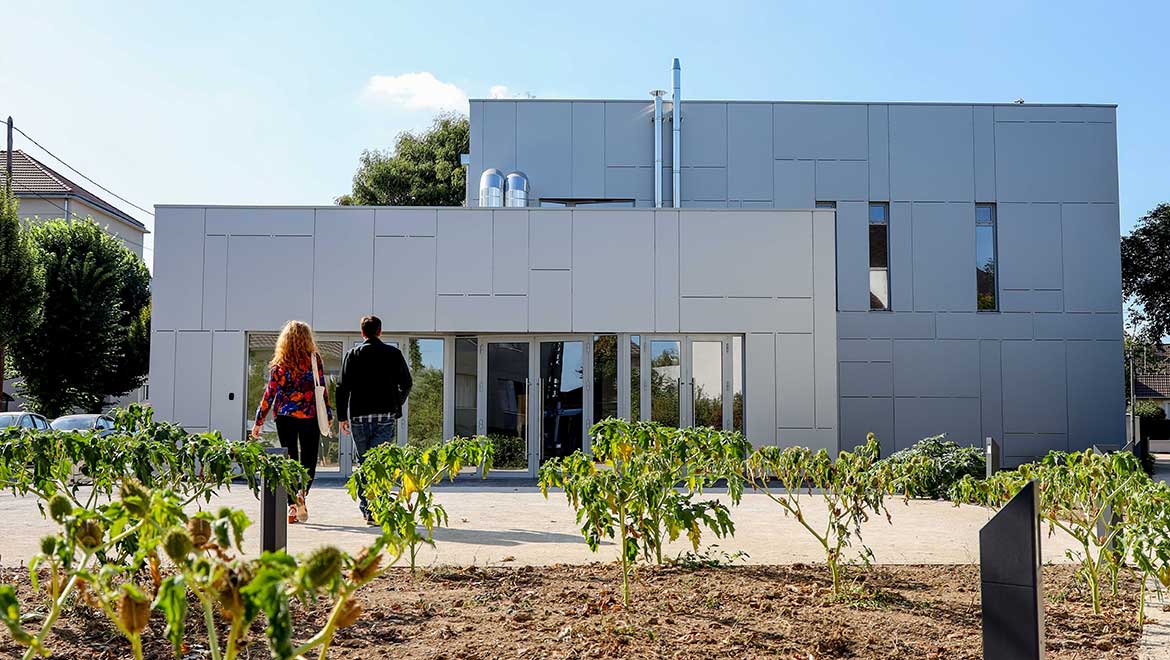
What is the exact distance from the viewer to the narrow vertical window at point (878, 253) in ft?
59.1

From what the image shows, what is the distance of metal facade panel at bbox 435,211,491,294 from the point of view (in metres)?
13.7

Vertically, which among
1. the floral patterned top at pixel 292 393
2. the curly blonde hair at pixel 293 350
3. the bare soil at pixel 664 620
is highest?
the curly blonde hair at pixel 293 350

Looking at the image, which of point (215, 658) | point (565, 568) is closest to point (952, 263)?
point (565, 568)

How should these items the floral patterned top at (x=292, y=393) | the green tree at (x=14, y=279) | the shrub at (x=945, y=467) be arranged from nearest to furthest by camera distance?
the floral patterned top at (x=292, y=393)
the shrub at (x=945, y=467)
the green tree at (x=14, y=279)

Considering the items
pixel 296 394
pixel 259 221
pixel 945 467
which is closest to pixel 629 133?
pixel 259 221

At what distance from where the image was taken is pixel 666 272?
45.3ft

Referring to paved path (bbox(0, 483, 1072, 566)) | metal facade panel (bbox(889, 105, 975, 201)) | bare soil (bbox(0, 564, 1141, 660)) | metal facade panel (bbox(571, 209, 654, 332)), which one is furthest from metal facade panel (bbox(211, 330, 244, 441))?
metal facade panel (bbox(889, 105, 975, 201))

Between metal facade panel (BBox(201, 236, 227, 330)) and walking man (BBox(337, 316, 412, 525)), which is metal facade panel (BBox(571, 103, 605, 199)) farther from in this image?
walking man (BBox(337, 316, 412, 525))

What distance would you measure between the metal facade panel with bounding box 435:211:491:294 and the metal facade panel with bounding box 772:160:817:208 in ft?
21.2

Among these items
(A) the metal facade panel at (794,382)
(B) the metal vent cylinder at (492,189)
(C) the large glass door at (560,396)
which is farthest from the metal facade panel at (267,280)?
(A) the metal facade panel at (794,382)

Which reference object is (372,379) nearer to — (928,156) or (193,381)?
(193,381)

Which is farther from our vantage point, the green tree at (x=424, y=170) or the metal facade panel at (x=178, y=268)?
the green tree at (x=424, y=170)

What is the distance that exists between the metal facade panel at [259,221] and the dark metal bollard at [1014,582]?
11.9 metres

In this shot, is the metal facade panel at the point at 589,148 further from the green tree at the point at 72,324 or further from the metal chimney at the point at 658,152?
the green tree at the point at 72,324
